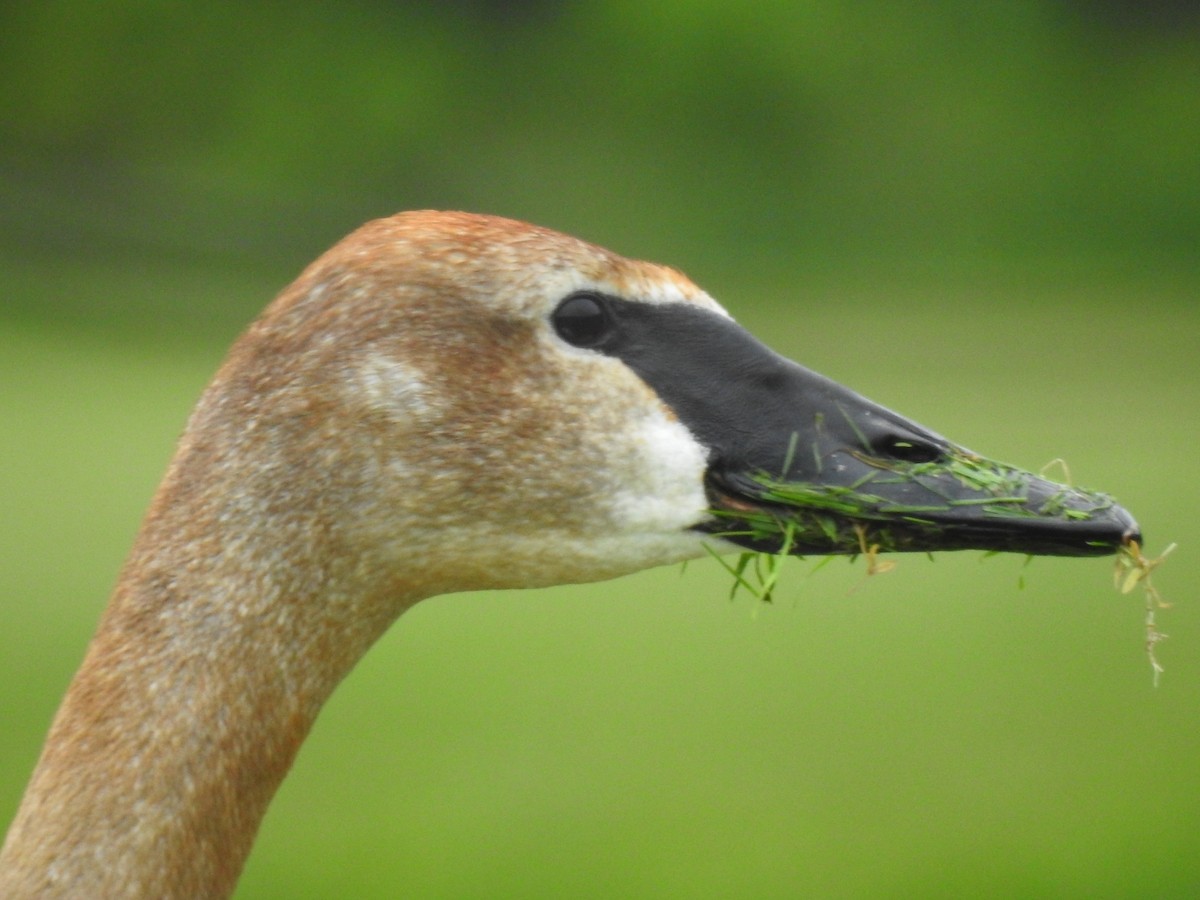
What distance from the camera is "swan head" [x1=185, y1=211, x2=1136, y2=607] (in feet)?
2.14

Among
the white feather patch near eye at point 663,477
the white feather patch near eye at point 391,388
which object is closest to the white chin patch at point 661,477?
the white feather patch near eye at point 663,477

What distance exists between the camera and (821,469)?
0.67 meters

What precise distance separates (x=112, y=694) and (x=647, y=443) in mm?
280

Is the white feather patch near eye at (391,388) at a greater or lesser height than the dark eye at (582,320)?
lesser

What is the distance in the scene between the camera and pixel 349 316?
660mm

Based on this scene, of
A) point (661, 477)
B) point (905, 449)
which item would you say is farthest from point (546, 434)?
point (905, 449)

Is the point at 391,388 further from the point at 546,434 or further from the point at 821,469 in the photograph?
the point at 821,469

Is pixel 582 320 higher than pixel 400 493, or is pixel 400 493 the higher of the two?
pixel 582 320

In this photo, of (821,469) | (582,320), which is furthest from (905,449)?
(582,320)

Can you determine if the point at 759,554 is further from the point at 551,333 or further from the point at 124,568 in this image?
the point at 124,568

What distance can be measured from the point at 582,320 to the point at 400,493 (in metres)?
0.13

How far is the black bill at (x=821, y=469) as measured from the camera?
66cm

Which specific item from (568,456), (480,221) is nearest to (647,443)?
(568,456)

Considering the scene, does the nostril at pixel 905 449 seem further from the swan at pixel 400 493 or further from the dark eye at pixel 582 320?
the dark eye at pixel 582 320
